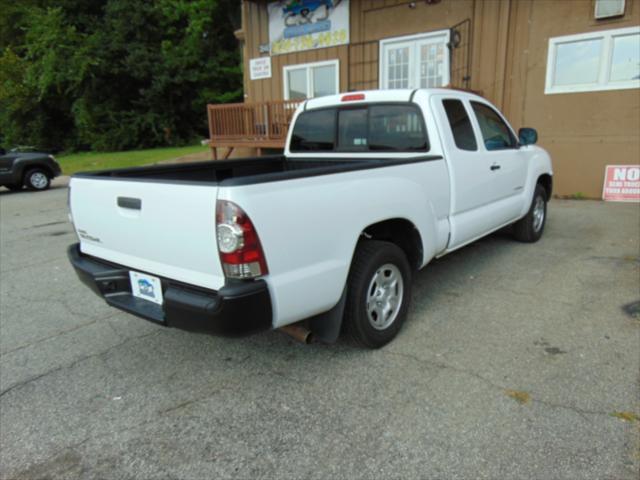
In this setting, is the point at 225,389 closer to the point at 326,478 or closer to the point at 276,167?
the point at 326,478

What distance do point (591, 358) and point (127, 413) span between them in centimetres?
297

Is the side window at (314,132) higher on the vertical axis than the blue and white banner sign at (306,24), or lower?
lower

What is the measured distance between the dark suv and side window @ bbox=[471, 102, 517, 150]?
12315 millimetres

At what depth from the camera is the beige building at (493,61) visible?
337 inches

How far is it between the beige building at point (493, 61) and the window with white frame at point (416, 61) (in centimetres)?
2

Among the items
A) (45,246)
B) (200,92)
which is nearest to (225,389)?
(45,246)

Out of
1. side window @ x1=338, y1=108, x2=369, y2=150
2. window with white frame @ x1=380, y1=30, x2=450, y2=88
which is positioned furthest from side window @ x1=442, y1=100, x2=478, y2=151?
window with white frame @ x1=380, y1=30, x2=450, y2=88

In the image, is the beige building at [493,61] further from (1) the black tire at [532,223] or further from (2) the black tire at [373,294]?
(2) the black tire at [373,294]

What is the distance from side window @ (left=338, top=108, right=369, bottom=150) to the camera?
438cm

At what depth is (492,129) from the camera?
488 centimetres

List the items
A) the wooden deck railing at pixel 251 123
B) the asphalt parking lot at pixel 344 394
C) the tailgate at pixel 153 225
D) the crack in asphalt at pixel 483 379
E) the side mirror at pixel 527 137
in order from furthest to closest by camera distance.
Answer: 1. the wooden deck railing at pixel 251 123
2. the side mirror at pixel 527 137
3. the crack in asphalt at pixel 483 379
4. the tailgate at pixel 153 225
5. the asphalt parking lot at pixel 344 394

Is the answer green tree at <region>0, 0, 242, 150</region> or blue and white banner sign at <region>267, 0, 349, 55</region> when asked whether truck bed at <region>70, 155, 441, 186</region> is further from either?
green tree at <region>0, 0, 242, 150</region>

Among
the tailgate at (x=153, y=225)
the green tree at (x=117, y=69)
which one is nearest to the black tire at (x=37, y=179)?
the tailgate at (x=153, y=225)

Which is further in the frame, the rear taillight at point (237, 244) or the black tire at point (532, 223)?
the black tire at point (532, 223)
